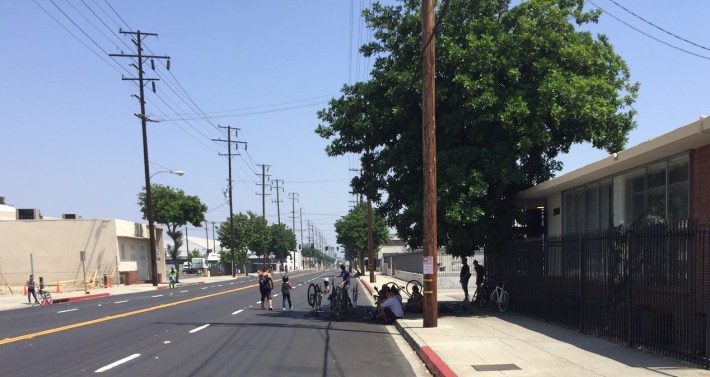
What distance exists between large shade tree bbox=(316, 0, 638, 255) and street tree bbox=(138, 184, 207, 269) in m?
55.3

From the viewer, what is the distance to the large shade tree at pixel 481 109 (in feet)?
59.9

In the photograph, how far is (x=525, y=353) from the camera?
11.7m

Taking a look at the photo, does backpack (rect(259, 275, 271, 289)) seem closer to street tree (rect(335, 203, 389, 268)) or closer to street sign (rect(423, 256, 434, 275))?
street sign (rect(423, 256, 434, 275))

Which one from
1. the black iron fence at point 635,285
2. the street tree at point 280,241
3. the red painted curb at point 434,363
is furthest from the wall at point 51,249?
the street tree at point 280,241

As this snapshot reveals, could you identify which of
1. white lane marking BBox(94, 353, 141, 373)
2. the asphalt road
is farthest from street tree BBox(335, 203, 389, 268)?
white lane marking BBox(94, 353, 141, 373)

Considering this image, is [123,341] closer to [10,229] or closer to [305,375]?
[305,375]

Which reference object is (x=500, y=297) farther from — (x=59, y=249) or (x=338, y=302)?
(x=59, y=249)

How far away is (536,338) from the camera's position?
45.0 ft

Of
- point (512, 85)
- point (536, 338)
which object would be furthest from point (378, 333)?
point (512, 85)

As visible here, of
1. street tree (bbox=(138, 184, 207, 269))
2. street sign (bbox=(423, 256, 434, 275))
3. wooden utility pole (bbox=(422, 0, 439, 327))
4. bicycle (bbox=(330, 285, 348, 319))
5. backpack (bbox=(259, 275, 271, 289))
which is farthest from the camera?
street tree (bbox=(138, 184, 207, 269))

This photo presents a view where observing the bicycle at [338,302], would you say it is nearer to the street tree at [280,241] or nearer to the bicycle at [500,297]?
the bicycle at [500,297]

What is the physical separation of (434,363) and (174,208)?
66.5 m

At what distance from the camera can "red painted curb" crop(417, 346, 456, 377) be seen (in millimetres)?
9992

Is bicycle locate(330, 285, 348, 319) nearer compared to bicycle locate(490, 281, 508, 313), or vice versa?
bicycle locate(490, 281, 508, 313)
